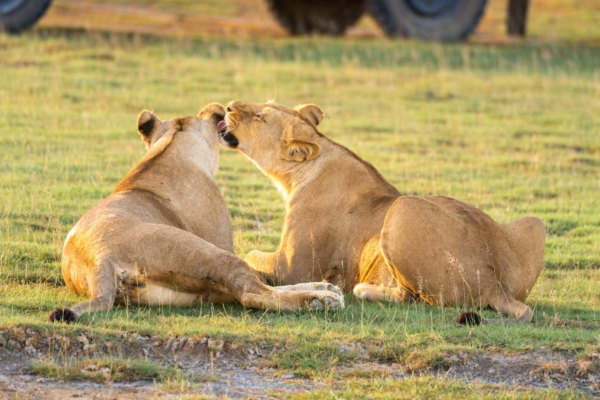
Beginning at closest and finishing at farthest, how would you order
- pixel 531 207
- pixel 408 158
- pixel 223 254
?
pixel 223 254 → pixel 531 207 → pixel 408 158

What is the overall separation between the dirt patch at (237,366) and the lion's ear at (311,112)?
8.56 ft

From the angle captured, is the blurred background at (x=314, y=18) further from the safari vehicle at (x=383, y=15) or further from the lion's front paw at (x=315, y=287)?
the lion's front paw at (x=315, y=287)

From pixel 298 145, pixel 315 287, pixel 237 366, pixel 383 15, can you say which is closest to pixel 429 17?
pixel 383 15

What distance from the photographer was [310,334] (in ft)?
17.9

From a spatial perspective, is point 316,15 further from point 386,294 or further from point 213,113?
point 386,294

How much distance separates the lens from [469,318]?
5.61 meters

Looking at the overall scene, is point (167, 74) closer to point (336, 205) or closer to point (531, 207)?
point (531, 207)

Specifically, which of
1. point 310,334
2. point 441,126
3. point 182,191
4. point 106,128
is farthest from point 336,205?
point 441,126

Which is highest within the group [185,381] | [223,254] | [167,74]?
[167,74]

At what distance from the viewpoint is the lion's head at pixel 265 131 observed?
7.29 meters

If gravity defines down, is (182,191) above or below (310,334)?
above

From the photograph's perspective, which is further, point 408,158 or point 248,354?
point 408,158

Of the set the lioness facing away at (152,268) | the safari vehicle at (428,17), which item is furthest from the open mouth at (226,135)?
the safari vehicle at (428,17)

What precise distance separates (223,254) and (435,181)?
5.23 m
